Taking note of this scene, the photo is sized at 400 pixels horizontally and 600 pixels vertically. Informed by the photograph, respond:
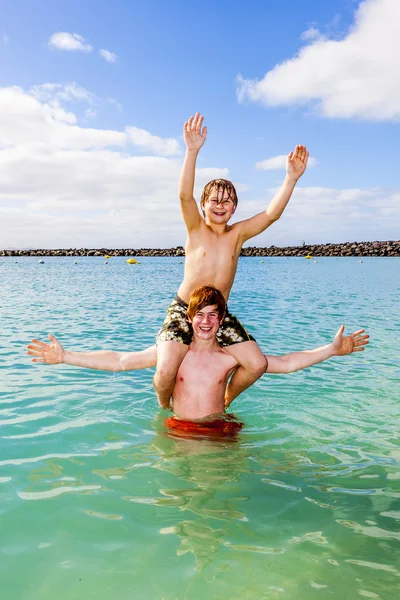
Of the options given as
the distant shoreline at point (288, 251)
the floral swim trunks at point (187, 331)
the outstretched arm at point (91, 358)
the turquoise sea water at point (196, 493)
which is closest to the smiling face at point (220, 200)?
the floral swim trunks at point (187, 331)

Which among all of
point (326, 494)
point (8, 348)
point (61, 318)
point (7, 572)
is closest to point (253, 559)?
point (326, 494)

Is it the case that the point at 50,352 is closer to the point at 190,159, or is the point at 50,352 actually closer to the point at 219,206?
the point at 219,206

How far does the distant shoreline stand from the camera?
9288cm

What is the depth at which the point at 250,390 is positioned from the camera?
7387mm

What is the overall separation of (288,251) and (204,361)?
10315 cm

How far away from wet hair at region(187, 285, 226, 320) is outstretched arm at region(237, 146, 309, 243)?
73 cm

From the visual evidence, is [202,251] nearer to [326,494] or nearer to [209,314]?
[209,314]

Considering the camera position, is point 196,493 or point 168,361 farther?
point 168,361

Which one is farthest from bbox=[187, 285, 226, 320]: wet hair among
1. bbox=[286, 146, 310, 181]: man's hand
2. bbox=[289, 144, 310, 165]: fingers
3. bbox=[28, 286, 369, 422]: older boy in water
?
bbox=[289, 144, 310, 165]: fingers

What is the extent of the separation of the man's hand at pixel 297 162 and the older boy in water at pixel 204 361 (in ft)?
4.75

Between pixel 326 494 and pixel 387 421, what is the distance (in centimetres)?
237

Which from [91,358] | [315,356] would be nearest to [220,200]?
[315,356]

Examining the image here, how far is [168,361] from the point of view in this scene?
4.82m

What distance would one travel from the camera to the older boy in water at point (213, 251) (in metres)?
4.82
